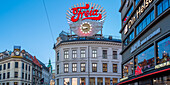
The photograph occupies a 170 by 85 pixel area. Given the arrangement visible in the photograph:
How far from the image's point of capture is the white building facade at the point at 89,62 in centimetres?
6181

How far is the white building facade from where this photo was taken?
6181 centimetres

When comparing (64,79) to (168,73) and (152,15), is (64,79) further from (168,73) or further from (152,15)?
(168,73)

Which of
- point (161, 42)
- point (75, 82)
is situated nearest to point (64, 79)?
point (75, 82)

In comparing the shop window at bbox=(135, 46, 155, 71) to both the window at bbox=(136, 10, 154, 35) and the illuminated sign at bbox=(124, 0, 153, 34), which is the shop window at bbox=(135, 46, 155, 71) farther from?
the illuminated sign at bbox=(124, 0, 153, 34)

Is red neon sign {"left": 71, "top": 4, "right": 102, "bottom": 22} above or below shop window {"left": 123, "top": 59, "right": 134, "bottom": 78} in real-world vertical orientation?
above

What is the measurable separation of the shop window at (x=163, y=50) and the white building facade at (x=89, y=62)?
1345 inches

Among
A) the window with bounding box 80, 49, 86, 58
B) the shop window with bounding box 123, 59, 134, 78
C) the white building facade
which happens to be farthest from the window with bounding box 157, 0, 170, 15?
the window with bounding box 80, 49, 86, 58

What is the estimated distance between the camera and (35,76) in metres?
100

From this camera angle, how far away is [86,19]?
6719cm

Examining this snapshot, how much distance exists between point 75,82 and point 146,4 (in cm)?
3511

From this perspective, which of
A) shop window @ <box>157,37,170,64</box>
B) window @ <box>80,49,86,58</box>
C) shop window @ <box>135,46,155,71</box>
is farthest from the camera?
window @ <box>80,49,86,58</box>

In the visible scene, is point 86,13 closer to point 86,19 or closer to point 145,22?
point 86,19

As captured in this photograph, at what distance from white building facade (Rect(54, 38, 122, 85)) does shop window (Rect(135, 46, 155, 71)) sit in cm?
2501

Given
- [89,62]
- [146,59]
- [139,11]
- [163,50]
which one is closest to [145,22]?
[139,11]
